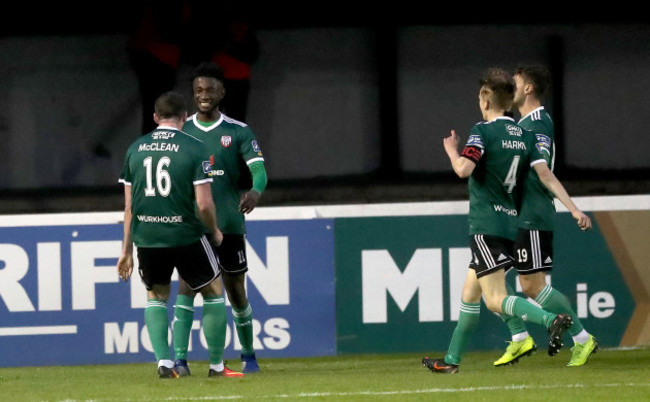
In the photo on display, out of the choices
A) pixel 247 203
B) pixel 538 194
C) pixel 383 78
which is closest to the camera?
pixel 247 203

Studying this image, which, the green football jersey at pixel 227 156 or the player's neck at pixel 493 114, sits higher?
the player's neck at pixel 493 114

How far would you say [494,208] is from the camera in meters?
9.11

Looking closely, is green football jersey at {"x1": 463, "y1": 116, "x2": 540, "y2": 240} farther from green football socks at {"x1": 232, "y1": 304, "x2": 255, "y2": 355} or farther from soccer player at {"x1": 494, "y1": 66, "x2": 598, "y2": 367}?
green football socks at {"x1": 232, "y1": 304, "x2": 255, "y2": 355}

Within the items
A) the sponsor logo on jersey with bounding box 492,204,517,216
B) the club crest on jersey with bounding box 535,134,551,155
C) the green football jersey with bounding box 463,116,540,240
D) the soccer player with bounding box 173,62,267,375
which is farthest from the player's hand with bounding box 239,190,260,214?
the club crest on jersey with bounding box 535,134,551,155

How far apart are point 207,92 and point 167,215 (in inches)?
43.9

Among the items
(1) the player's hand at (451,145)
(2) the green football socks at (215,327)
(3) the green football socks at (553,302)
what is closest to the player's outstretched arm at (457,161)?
(1) the player's hand at (451,145)

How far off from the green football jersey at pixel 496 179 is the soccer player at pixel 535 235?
2.80 ft

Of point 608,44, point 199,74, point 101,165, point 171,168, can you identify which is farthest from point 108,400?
point 608,44

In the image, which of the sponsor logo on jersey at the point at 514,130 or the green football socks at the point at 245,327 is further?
Answer: the green football socks at the point at 245,327

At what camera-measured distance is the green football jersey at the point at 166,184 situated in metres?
8.94

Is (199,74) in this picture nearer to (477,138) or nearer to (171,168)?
(171,168)

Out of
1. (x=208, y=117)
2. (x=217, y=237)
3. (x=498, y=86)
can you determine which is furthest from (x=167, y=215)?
(x=498, y=86)

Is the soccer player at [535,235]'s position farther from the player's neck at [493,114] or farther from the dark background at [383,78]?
the dark background at [383,78]

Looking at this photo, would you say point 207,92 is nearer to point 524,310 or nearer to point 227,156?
point 227,156
